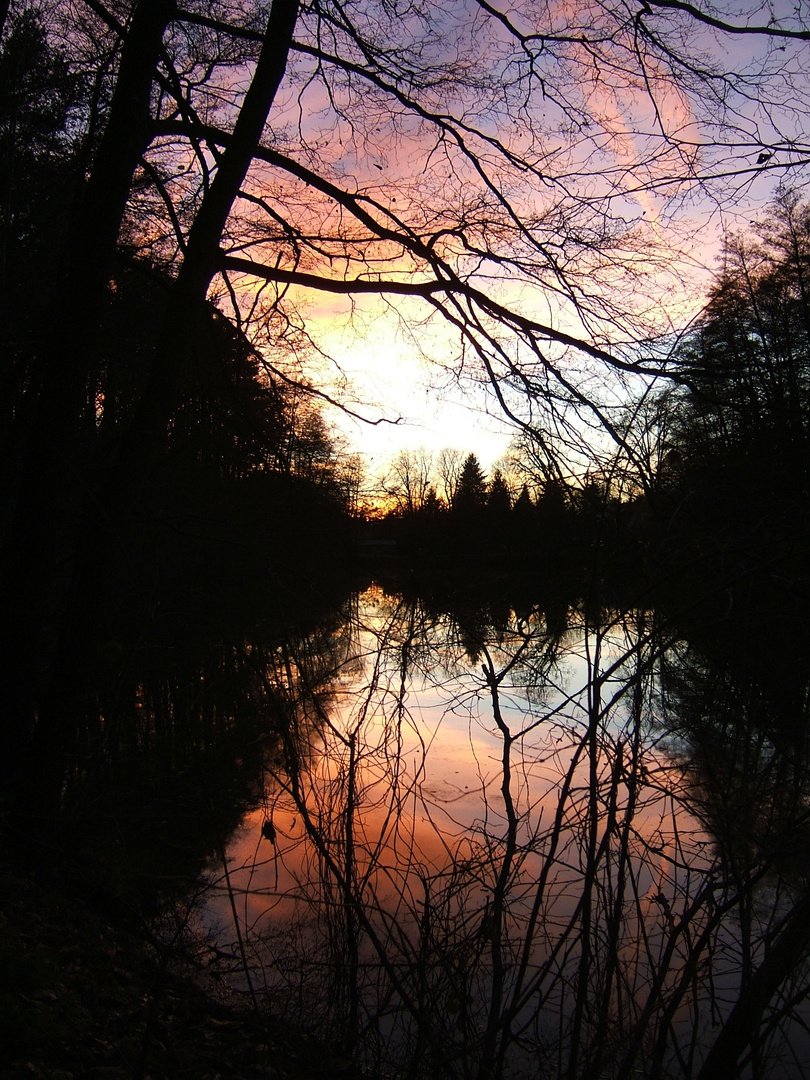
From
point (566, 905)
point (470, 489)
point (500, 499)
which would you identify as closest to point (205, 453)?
point (470, 489)

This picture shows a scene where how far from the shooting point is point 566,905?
16.3 ft

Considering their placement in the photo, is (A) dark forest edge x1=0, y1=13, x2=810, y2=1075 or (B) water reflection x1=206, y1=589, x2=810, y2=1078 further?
(A) dark forest edge x1=0, y1=13, x2=810, y2=1075

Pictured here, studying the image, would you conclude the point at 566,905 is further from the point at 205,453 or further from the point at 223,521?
the point at 205,453

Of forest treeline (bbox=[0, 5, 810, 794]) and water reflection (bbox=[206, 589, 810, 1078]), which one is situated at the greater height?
forest treeline (bbox=[0, 5, 810, 794])

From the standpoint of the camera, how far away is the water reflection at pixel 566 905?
2.75 metres

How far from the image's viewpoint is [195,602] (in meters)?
17.6

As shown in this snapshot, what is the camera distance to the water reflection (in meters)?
2.75

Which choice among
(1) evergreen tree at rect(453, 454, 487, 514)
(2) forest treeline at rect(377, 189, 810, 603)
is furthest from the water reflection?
(1) evergreen tree at rect(453, 454, 487, 514)

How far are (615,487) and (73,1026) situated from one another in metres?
2.90

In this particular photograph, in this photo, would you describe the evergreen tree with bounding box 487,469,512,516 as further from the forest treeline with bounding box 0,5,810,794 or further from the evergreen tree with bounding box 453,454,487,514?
the evergreen tree with bounding box 453,454,487,514

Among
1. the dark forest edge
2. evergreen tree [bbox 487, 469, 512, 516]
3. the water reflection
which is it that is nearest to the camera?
the water reflection

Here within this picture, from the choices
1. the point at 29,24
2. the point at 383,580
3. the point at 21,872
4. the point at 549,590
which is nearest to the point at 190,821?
the point at 21,872

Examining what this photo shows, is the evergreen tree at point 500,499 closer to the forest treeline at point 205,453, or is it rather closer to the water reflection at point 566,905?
the forest treeline at point 205,453

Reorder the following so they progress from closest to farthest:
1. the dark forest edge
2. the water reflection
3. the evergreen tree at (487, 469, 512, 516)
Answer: the water reflection, the dark forest edge, the evergreen tree at (487, 469, 512, 516)
